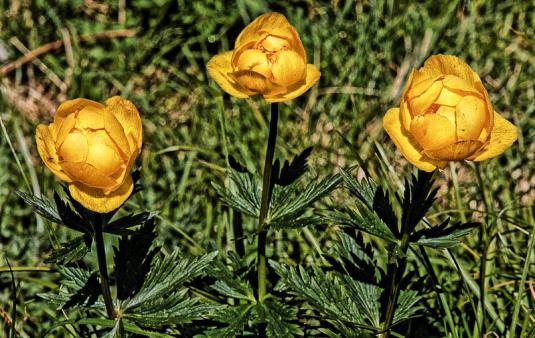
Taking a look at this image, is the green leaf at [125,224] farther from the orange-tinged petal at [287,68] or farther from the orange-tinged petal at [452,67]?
the orange-tinged petal at [452,67]

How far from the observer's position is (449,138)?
0.95m

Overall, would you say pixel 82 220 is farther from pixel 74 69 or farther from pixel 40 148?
pixel 74 69

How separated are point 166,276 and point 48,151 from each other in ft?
0.97

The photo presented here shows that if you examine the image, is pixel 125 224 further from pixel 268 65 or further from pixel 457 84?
pixel 457 84

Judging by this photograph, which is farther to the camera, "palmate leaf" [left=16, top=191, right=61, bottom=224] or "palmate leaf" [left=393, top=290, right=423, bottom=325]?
"palmate leaf" [left=393, top=290, right=423, bottom=325]

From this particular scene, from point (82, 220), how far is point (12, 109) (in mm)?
964

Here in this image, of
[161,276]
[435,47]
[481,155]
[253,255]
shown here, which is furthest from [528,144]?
[161,276]

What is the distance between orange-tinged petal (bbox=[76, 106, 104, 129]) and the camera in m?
0.98

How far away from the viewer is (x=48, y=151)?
100 centimetres

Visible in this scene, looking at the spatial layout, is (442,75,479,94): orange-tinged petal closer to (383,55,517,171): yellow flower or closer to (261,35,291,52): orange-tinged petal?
(383,55,517,171): yellow flower

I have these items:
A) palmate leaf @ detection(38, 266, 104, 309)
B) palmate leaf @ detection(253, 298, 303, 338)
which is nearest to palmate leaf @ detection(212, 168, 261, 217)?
palmate leaf @ detection(253, 298, 303, 338)

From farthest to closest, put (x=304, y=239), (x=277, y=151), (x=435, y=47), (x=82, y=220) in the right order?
(x=435, y=47), (x=277, y=151), (x=304, y=239), (x=82, y=220)

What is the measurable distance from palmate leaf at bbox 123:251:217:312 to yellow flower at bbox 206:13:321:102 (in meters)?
0.27

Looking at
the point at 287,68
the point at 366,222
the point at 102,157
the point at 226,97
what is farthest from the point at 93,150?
the point at 226,97
